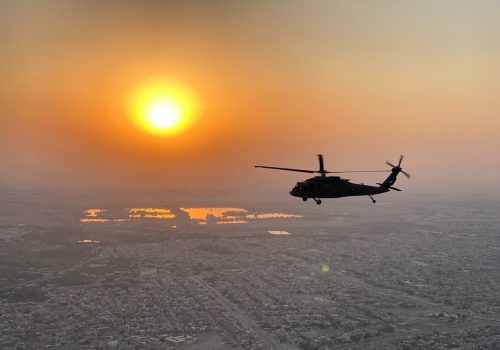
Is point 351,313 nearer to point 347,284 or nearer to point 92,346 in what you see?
point 347,284

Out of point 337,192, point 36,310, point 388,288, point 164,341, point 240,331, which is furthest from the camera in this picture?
point 388,288

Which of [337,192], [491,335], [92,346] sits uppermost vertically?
[337,192]

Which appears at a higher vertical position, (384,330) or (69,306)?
(69,306)

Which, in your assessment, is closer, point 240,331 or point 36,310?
point 240,331

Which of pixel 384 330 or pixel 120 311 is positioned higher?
pixel 120 311

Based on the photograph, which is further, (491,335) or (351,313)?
(351,313)

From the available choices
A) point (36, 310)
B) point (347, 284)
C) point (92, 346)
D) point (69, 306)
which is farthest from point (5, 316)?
point (347, 284)

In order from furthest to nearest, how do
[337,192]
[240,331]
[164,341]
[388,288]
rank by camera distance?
[388,288], [240,331], [164,341], [337,192]

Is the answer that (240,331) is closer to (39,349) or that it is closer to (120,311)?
(120,311)

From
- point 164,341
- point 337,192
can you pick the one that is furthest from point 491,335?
point 337,192
